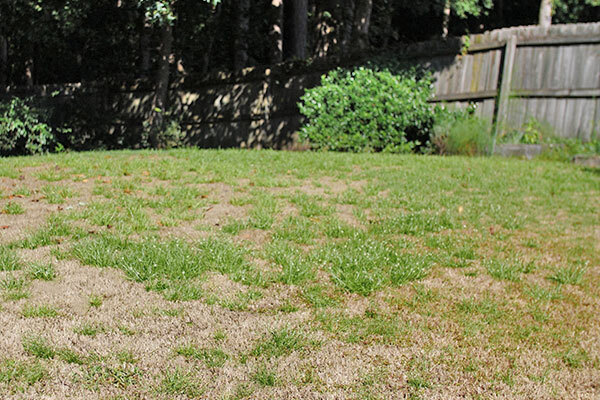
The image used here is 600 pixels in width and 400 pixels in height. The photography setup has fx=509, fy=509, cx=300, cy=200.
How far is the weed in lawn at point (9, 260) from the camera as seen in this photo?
373 centimetres

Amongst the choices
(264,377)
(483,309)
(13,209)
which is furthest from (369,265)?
(13,209)

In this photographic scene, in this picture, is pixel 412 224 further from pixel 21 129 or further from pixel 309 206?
pixel 21 129

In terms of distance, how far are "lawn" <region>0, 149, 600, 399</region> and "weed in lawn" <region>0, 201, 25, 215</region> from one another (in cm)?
2

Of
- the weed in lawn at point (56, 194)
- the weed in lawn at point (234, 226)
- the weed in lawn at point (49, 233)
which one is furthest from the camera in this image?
the weed in lawn at point (56, 194)

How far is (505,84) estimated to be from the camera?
35.0ft

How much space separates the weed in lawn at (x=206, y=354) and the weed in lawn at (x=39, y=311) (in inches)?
35.3

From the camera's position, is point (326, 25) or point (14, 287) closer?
point (14, 287)

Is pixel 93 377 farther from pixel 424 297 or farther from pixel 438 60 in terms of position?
pixel 438 60

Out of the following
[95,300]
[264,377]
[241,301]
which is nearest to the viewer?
[264,377]

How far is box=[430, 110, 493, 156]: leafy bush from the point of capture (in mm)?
10484

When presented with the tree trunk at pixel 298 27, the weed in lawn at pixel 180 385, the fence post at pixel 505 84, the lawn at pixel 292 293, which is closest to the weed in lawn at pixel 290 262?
the lawn at pixel 292 293

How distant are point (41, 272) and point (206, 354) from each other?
1.62 m

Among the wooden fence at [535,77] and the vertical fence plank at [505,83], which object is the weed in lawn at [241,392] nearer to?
the vertical fence plank at [505,83]

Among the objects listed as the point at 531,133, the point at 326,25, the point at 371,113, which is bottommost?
the point at 531,133
